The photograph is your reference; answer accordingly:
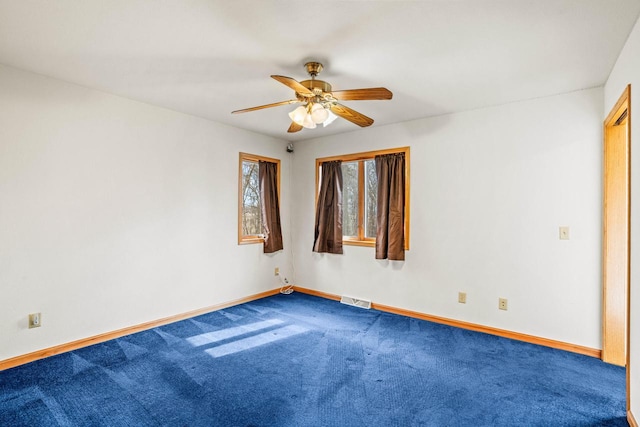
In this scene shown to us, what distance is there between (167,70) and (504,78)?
109 inches

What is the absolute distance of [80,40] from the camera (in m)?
2.18

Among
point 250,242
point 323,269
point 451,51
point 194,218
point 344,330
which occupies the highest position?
point 451,51

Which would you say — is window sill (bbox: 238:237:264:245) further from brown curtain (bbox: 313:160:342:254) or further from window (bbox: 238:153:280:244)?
brown curtain (bbox: 313:160:342:254)

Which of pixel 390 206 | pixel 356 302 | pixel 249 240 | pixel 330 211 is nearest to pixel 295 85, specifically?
pixel 390 206

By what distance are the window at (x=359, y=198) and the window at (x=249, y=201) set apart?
111cm

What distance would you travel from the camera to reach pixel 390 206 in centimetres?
404

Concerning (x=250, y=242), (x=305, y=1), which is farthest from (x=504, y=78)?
(x=250, y=242)

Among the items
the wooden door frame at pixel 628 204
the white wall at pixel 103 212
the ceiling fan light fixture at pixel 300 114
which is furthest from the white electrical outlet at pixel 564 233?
the white wall at pixel 103 212

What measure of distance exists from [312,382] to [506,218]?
2.49 metres

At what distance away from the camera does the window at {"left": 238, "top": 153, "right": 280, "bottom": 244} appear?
447 cm

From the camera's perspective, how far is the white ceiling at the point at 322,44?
183 centimetres

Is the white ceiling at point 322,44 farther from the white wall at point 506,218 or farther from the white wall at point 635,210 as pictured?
the white wall at point 506,218

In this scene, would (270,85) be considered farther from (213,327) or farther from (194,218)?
(213,327)

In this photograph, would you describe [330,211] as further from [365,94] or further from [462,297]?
[365,94]
